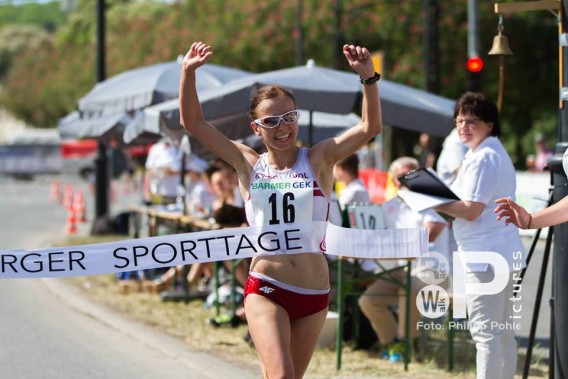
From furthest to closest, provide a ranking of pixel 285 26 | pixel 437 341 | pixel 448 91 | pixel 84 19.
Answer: pixel 84 19
pixel 285 26
pixel 448 91
pixel 437 341

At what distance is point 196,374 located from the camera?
8133 mm

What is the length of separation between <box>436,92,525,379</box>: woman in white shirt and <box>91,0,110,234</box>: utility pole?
12.9 m

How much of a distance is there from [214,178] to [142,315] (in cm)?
157

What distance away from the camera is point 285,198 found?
5.27 meters

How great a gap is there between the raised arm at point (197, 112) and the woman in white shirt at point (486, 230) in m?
1.45

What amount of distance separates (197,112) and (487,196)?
184cm

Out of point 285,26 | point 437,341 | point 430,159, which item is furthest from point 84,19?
point 437,341

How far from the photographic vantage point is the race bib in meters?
5.26

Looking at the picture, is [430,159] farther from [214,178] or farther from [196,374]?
[196,374]

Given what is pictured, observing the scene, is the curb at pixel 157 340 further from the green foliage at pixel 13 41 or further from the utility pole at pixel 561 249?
the green foliage at pixel 13 41

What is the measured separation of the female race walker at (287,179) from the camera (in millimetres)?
5164

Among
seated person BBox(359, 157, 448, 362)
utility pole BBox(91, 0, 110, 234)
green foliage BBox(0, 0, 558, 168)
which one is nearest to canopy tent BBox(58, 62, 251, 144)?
seated person BBox(359, 157, 448, 362)

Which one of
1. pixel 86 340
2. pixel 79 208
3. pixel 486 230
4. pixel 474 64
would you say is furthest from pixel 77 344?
pixel 79 208

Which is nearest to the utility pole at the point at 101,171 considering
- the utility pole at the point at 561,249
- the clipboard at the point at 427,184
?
the clipboard at the point at 427,184
